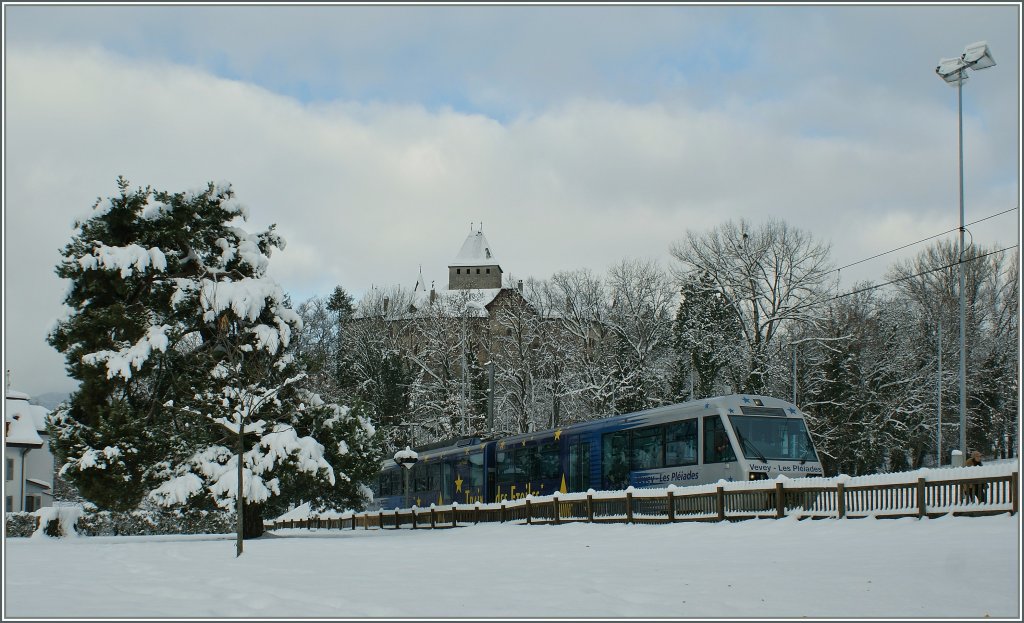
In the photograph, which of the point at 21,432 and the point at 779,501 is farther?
the point at 21,432

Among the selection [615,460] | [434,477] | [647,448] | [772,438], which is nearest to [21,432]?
[434,477]

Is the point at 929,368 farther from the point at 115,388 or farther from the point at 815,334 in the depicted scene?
the point at 115,388

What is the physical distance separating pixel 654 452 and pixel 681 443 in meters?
1.20

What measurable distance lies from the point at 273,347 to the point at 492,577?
59.5 ft

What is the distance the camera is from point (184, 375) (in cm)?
3062

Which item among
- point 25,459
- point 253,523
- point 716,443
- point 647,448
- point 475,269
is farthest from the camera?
point 475,269

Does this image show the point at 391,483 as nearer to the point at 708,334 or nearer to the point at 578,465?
the point at 578,465

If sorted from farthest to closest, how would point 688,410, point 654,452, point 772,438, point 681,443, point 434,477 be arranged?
point 434,477, point 654,452, point 681,443, point 688,410, point 772,438

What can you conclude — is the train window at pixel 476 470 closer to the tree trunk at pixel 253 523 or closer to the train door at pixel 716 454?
the tree trunk at pixel 253 523

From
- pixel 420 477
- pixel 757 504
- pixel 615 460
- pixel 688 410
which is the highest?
pixel 688 410

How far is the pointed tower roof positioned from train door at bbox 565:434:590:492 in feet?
330

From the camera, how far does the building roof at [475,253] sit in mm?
133375

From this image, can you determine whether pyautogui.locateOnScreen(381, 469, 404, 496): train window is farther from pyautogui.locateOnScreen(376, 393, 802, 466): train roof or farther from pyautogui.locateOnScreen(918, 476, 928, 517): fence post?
pyautogui.locateOnScreen(918, 476, 928, 517): fence post

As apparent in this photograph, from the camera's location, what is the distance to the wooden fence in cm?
1847
